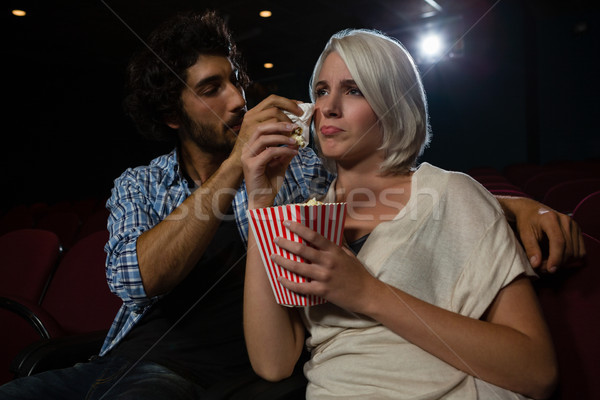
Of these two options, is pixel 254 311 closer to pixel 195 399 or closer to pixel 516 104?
pixel 195 399

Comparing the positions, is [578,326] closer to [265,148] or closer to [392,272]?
[392,272]

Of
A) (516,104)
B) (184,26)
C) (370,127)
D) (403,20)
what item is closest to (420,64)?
(403,20)

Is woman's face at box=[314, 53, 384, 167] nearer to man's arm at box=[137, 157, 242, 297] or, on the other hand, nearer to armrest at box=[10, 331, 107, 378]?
man's arm at box=[137, 157, 242, 297]

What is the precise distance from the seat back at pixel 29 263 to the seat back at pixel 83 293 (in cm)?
6

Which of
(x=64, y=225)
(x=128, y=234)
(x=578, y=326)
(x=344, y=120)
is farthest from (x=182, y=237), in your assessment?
(x=64, y=225)

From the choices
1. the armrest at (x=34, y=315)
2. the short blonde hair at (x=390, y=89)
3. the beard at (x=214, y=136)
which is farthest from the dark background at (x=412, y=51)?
the short blonde hair at (x=390, y=89)

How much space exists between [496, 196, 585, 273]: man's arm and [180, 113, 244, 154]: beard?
44.1 inches

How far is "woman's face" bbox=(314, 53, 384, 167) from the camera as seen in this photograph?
4.22ft

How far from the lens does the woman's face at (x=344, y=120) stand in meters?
1.29

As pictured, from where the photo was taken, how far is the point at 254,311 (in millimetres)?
1229

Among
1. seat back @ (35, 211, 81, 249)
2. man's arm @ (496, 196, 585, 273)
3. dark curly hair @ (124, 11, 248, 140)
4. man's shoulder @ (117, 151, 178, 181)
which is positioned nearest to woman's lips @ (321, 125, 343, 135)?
man's arm @ (496, 196, 585, 273)

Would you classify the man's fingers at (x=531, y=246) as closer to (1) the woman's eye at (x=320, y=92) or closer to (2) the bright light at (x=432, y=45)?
(1) the woman's eye at (x=320, y=92)

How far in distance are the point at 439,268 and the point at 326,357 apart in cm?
36

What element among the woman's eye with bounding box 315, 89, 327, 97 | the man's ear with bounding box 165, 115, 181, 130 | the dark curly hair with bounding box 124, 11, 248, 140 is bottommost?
the woman's eye with bounding box 315, 89, 327, 97
